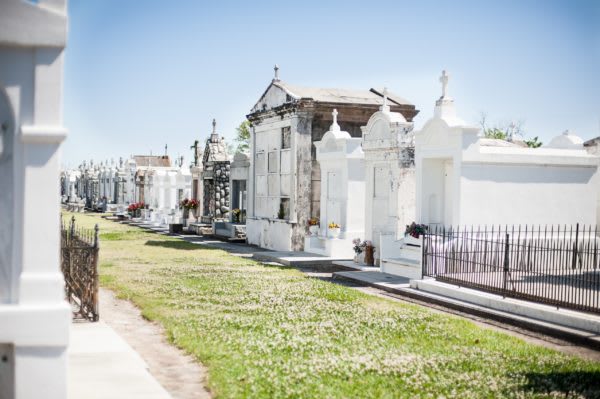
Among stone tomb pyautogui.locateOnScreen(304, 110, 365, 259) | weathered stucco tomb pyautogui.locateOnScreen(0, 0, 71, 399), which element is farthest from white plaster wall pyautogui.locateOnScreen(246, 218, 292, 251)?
weathered stucco tomb pyautogui.locateOnScreen(0, 0, 71, 399)

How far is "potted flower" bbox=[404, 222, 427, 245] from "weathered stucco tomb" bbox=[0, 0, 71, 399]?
11485 mm

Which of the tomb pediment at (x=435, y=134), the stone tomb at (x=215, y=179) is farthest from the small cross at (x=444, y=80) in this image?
the stone tomb at (x=215, y=179)

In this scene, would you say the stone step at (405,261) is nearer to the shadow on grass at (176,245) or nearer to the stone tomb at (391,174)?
the stone tomb at (391,174)

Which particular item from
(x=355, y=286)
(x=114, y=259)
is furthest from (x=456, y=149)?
(x=114, y=259)

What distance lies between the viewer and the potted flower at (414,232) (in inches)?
650

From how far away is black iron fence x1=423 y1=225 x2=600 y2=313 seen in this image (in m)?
12.2

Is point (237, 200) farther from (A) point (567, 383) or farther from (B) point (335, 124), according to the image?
A: (A) point (567, 383)

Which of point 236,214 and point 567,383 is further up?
point 236,214

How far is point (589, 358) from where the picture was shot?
9.16m

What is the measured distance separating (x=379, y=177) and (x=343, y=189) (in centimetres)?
283

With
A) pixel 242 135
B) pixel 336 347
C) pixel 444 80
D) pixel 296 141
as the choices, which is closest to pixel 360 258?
pixel 444 80

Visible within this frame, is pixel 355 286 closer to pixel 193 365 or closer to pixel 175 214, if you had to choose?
pixel 193 365

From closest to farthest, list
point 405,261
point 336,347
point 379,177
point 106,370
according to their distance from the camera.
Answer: point 106,370
point 336,347
point 405,261
point 379,177

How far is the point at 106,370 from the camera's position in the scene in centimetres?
805
